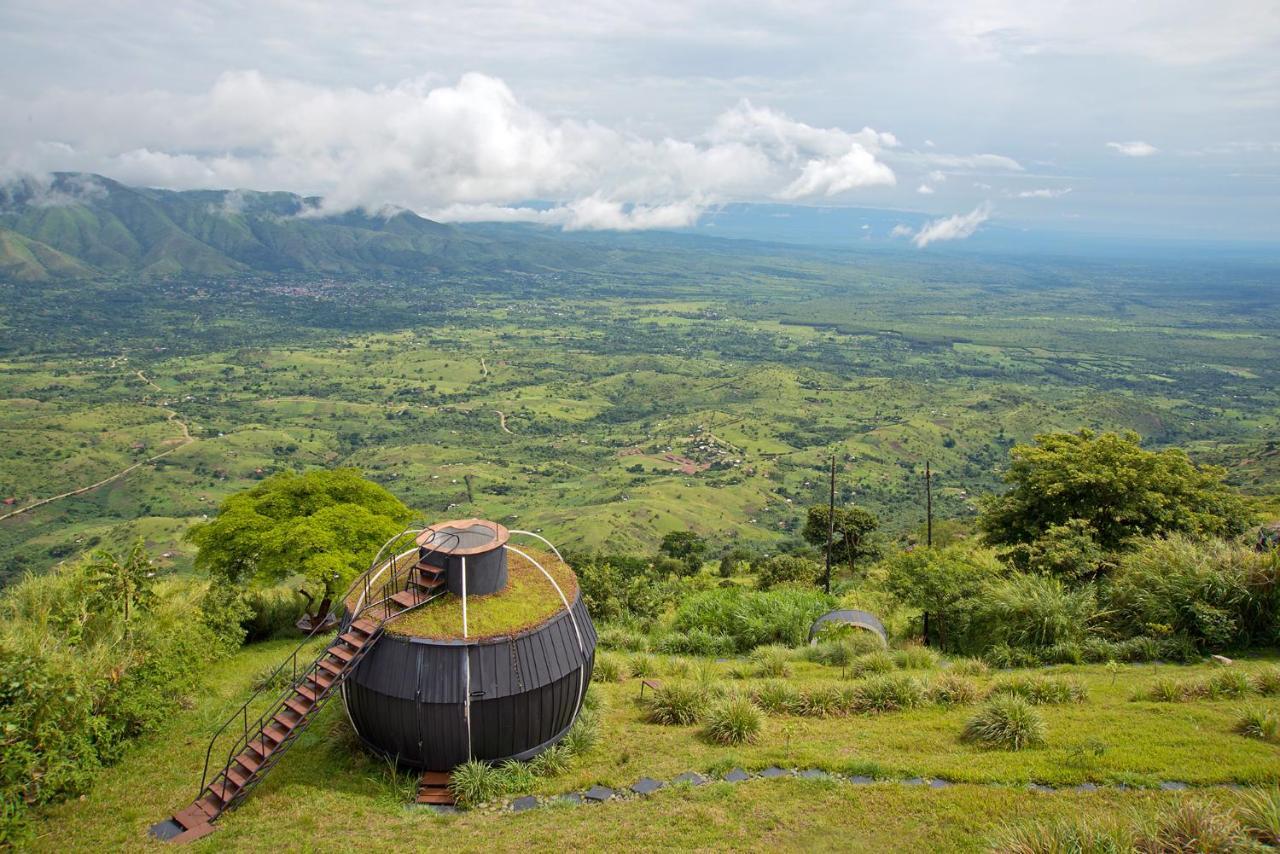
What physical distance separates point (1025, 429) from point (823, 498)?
81903mm

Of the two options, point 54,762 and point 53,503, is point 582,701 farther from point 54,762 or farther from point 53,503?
point 53,503

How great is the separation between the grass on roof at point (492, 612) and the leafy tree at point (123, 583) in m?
11.0

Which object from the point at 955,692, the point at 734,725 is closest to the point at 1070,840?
the point at 734,725

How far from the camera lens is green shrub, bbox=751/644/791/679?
75.0 feet

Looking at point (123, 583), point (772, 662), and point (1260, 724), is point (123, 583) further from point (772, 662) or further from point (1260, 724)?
point (1260, 724)

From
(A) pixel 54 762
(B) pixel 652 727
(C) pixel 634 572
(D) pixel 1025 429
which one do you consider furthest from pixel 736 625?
(D) pixel 1025 429

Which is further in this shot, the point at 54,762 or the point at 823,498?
the point at 823,498

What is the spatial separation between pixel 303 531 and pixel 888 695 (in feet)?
74.0

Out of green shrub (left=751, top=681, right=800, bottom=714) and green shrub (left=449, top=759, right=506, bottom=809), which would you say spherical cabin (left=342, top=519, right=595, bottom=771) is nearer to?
green shrub (left=449, top=759, right=506, bottom=809)

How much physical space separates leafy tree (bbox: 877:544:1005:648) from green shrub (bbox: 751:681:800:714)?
858 centimetres

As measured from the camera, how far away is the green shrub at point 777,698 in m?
19.1

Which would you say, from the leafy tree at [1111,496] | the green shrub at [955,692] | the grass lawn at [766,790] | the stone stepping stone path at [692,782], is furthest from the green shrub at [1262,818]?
the leafy tree at [1111,496]

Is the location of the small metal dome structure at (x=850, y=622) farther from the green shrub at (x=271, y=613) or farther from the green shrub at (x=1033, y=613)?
the green shrub at (x=271, y=613)

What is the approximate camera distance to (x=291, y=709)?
15.6 metres
